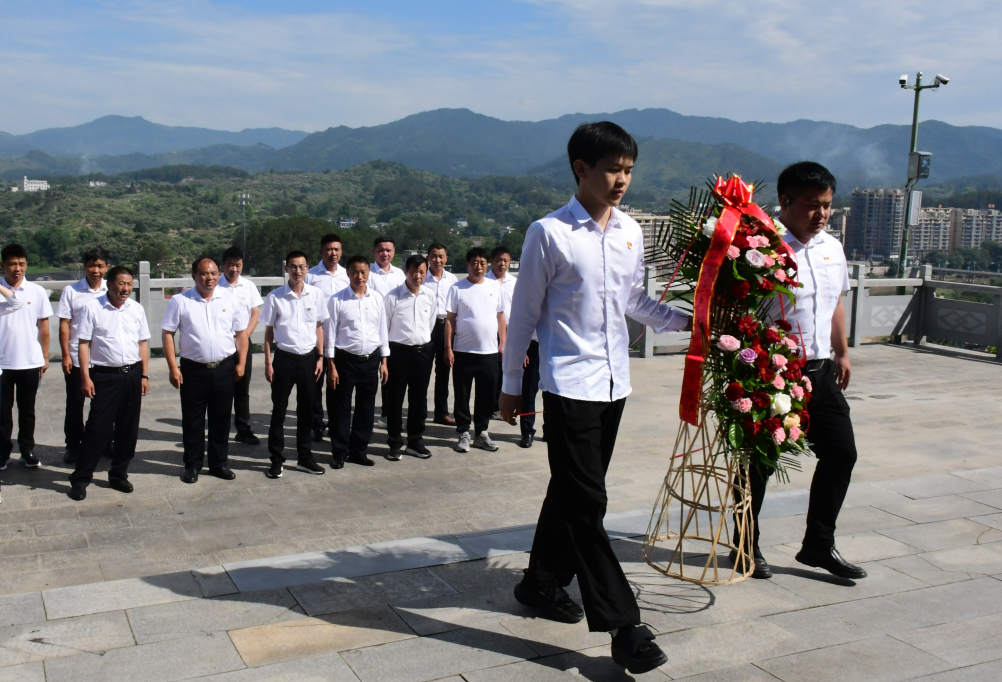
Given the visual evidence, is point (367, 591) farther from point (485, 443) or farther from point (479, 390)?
point (479, 390)

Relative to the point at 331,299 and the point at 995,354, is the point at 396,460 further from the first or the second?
the point at 995,354

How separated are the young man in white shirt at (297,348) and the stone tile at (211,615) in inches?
116

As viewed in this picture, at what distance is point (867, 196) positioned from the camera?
27.7 m

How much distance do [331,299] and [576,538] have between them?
4.24 meters

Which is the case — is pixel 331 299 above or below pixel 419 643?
above

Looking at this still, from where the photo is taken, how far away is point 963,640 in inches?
154

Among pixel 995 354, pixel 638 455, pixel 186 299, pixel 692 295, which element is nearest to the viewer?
pixel 692 295

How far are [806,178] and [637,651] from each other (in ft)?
7.99

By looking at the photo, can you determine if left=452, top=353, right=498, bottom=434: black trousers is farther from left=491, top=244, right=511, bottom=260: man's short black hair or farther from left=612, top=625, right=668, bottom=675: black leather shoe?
left=612, top=625, right=668, bottom=675: black leather shoe

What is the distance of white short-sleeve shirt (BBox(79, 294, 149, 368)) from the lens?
6.57 metres

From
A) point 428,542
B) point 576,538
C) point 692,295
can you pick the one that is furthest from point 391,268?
point 576,538

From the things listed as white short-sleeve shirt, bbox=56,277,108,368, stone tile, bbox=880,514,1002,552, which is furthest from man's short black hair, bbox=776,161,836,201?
white short-sleeve shirt, bbox=56,277,108,368

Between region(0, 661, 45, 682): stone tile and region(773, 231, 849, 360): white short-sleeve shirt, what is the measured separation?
3.56m

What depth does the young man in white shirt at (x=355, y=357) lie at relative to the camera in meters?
7.39
